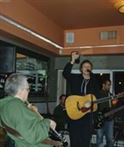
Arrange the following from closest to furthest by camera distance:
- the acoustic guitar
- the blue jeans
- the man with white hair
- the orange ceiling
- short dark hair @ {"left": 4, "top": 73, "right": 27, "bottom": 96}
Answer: the man with white hair → short dark hair @ {"left": 4, "top": 73, "right": 27, "bottom": 96} → the acoustic guitar → the orange ceiling → the blue jeans

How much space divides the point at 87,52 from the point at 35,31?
1.55 meters

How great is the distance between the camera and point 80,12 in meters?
5.22

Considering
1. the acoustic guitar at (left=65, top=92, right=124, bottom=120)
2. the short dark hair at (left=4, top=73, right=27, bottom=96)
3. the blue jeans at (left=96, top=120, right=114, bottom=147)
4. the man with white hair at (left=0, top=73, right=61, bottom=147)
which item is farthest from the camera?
the blue jeans at (left=96, top=120, right=114, bottom=147)

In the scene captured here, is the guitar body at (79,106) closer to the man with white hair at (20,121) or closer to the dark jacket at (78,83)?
the dark jacket at (78,83)

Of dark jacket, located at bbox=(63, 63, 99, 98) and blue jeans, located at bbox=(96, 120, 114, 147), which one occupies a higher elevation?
dark jacket, located at bbox=(63, 63, 99, 98)

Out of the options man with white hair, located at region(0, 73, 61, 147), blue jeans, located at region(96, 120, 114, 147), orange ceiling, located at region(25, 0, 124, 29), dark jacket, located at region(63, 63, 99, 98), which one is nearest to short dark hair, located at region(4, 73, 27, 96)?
man with white hair, located at region(0, 73, 61, 147)

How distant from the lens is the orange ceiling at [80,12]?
4781mm

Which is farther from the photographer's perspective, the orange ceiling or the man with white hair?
the orange ceiling

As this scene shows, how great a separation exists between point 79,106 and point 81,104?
0.12 feet

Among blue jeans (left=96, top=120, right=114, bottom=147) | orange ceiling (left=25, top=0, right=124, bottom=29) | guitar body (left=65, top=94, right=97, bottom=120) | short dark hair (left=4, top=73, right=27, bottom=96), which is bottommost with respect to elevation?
blue jeans (left=96, top=120, right=114, bottom=147)

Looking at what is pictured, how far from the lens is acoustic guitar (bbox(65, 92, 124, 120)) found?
3.41 metres

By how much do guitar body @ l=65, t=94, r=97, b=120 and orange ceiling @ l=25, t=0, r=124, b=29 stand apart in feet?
5.75

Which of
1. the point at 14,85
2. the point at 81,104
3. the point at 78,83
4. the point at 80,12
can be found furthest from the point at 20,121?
the point at 80,12

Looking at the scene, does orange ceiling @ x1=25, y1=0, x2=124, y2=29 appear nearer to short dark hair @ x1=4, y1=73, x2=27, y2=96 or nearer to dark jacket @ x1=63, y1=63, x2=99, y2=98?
dark jacket @ x1=63, y1=63, x2=99, y2=98
